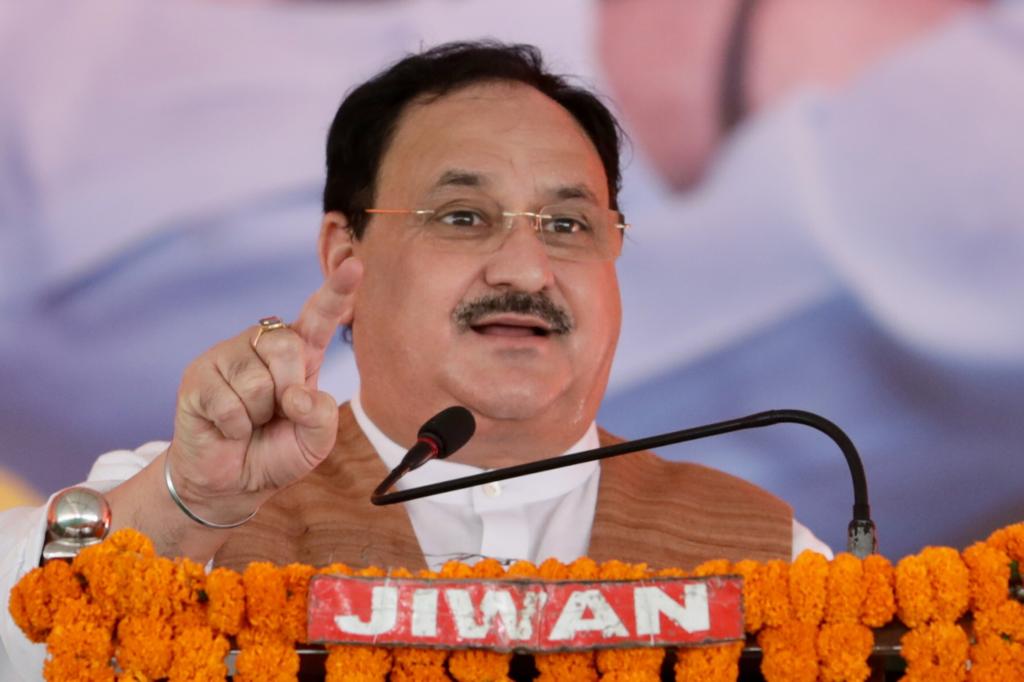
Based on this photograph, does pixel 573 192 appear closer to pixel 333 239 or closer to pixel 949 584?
pixel 333 239

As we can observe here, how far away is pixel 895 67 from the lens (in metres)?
3.79

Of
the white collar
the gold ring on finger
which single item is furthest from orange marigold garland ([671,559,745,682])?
the white collar

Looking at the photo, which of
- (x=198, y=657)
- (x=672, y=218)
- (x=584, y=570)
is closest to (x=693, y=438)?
(x=584, y=570)

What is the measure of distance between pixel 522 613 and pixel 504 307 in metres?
1.02

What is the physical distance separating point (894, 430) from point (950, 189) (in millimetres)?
647

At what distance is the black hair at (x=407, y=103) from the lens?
8.70ft

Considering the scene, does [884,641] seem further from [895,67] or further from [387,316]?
[895,67]

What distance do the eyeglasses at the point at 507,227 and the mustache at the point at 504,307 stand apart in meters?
0.09

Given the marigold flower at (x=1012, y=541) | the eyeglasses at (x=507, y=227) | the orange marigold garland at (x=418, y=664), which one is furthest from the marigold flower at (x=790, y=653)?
the eyeglasses at (x=507, y=227)

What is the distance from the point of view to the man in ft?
7.75

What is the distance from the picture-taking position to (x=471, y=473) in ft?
8.09

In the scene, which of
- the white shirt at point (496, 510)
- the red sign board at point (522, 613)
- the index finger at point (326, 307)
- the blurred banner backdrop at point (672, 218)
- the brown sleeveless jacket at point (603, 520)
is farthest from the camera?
the blurred banner backdrop at point (672, 218)

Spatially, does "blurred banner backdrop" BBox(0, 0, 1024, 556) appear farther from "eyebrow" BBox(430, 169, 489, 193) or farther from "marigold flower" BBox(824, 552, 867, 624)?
"marigold flower" BBox(824, 552, 867, 624)

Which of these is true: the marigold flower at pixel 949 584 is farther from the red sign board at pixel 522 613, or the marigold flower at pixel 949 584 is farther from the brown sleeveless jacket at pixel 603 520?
the brown sleeveless jacket at pixel 603 520
